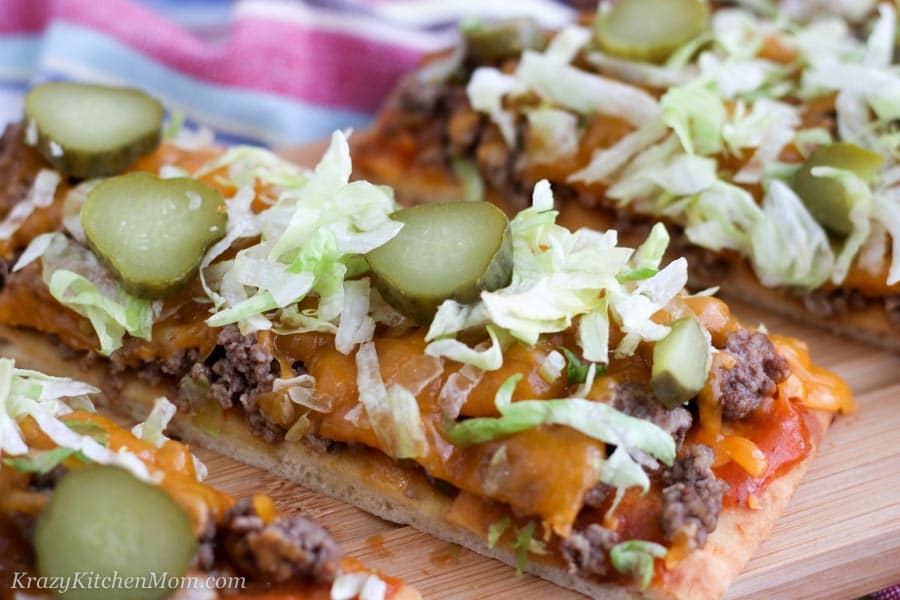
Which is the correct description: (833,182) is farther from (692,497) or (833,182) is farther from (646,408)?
(692,497)

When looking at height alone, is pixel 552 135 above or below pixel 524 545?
above

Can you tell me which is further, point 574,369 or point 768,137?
point 768,137

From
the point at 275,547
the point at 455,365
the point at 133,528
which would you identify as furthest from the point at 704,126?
the point at 133,528

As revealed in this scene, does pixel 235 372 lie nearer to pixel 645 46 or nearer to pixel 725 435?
pixel 725 435

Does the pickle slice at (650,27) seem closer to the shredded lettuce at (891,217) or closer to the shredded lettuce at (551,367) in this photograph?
the shredded lettuce at (891,217)

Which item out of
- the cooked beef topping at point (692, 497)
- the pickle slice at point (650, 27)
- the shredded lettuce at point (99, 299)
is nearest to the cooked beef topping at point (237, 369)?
the shredded lettuce at point (99, 299)

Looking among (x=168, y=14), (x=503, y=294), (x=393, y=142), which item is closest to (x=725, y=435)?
(x=503, y=294)

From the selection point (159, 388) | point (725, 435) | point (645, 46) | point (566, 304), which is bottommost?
point (159, 388)
